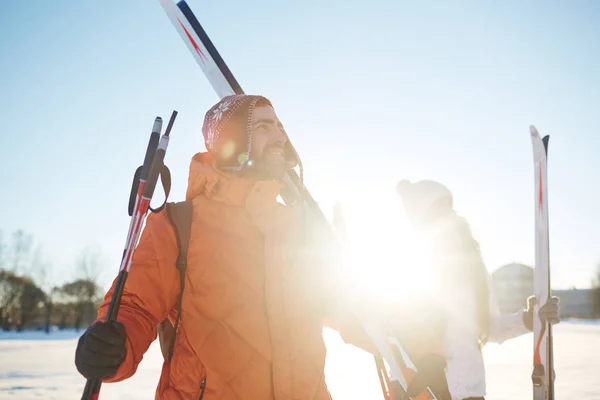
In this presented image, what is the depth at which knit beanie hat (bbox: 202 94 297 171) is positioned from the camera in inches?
81.0

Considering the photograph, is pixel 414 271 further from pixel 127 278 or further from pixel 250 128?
pixel 127 278

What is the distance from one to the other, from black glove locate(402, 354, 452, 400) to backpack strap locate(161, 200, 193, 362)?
4.31ft

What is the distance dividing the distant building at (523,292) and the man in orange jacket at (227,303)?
53177 mm

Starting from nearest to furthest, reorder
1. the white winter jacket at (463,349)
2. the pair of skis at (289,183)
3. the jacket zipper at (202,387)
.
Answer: the jacket zipper at (202,387)
the pair of skis at (289,183)
the white winter jacket at (463,349)

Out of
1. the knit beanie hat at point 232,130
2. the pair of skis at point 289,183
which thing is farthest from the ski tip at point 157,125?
the pair of skis at point 289,183

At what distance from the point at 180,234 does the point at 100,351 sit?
0.49 m

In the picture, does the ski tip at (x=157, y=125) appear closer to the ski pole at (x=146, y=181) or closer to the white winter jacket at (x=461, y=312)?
the ski pole at (x=146, y=181)

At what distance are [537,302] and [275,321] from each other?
306 cm

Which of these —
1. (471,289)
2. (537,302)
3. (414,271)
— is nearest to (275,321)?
(414,271)

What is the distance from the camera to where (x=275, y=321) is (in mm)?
1617

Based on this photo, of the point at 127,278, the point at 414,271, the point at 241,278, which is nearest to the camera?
the point at 127,278

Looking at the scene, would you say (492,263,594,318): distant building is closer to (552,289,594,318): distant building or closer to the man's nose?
(552,289,594,318): distant building

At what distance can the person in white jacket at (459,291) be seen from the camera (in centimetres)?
303

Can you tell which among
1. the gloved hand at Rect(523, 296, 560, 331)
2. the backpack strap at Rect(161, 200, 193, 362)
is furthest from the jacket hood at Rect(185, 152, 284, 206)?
Answer: the gloved hand at Rect(523, 296, 560, 331)
